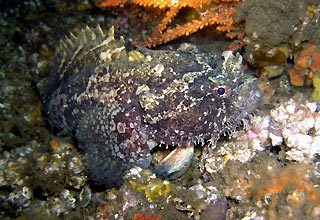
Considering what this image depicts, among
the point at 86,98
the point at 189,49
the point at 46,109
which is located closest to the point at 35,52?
the point at 46,109

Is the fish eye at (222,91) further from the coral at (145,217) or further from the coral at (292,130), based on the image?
the coral at (145,217)

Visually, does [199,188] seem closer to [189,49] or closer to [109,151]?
[109,151]

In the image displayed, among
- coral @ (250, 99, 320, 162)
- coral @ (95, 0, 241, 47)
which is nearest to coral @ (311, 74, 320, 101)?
coral @ (250, 99, 320, 162)

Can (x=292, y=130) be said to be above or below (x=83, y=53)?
below

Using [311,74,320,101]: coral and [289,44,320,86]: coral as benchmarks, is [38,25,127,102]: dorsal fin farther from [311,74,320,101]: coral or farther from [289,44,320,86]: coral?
[311,74,320,101]: coral

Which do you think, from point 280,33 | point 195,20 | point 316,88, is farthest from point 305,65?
point 195,20

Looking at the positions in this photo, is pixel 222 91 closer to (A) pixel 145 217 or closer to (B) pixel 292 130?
(B) pixel 292 130
